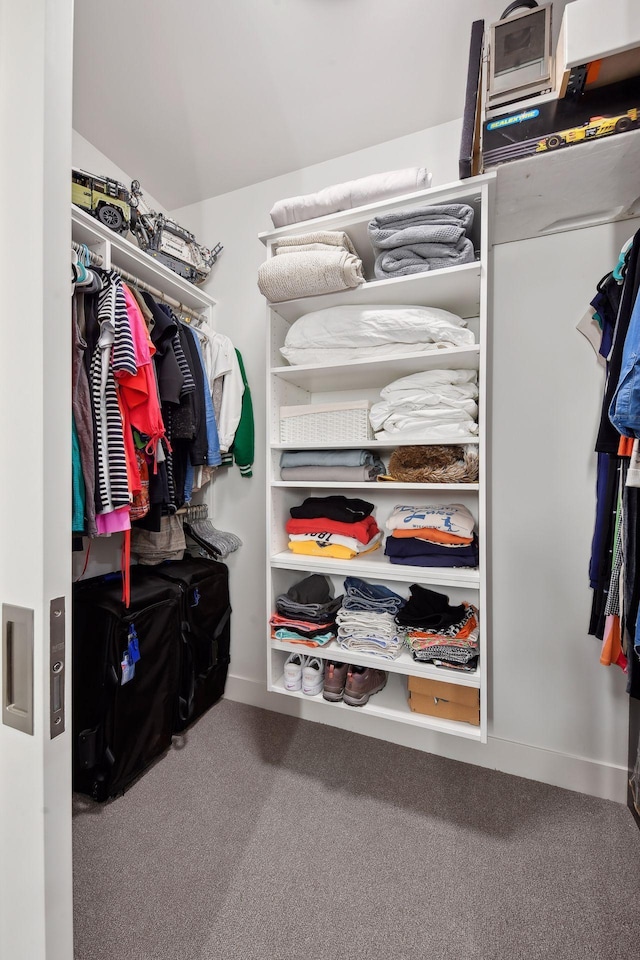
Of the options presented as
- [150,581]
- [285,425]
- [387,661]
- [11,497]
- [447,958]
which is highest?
[285,425]

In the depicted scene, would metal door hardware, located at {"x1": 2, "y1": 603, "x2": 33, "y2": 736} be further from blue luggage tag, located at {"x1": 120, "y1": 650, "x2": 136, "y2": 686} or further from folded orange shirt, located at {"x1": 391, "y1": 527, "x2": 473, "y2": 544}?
folded orange shirt, located at {"x1": 391, "y1": 527, "x2": 473, "y2": 544}

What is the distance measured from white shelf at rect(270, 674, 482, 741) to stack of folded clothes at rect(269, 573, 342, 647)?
0.67 ft

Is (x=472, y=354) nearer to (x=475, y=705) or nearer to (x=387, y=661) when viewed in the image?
(x=387, y=661)

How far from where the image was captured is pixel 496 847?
1302mm

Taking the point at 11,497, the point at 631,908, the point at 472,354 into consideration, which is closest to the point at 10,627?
the point at 11,497

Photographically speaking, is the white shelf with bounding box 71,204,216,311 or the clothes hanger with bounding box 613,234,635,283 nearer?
the clothes hanger with bounding box 613,234,635,283

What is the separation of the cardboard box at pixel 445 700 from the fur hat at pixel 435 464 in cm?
69

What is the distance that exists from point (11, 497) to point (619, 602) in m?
1.44

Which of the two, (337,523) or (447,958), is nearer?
(447,958)

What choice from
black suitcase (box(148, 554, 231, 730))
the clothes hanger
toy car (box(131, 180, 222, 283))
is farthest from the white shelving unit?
toy car (box(131, 180, 222, 283))

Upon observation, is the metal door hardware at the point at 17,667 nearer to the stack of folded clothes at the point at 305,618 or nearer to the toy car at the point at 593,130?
the stack of folded clothes at the point at 305,618

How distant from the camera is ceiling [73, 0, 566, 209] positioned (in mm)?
1322

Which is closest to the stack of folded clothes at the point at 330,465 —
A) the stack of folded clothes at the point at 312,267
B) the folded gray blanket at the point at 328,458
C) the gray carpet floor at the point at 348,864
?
the folded gray blanket at the point at 328,458

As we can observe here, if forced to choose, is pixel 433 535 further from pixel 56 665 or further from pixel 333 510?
pixel 56 665
